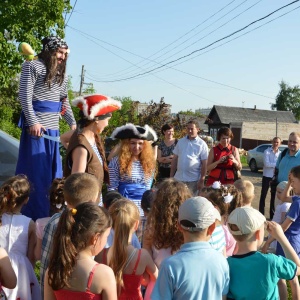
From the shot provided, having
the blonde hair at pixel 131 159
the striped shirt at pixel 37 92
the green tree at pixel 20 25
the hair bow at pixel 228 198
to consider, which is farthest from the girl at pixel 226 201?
the green tree at pixel 20 25

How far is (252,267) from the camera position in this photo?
9.89ft

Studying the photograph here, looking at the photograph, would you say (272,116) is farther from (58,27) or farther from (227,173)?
(227,173)

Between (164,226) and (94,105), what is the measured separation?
1.38 meters

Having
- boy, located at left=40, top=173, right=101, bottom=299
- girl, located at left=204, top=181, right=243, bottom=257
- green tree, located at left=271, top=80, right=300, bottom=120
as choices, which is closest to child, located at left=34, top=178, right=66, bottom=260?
boy, located at left=40, top=173, right=101, bottom=299

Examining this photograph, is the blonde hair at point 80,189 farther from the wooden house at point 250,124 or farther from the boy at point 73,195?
the wooden house at point 250,124

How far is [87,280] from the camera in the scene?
2.59 meters

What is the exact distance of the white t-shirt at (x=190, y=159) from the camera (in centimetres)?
759

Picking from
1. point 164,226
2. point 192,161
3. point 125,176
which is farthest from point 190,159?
point 164,226

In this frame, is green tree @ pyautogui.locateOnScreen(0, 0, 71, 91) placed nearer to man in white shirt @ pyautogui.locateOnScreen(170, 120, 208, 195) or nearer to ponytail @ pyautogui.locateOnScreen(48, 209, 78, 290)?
man in white shirt @ pyautogui.locateOnScreen(170, 120, 208, 195)

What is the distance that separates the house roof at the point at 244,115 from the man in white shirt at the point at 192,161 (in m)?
57.9

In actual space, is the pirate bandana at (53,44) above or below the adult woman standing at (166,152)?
above

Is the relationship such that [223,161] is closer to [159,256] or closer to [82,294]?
[159,256]

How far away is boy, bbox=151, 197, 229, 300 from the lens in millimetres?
2664

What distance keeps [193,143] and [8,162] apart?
2946 mm
